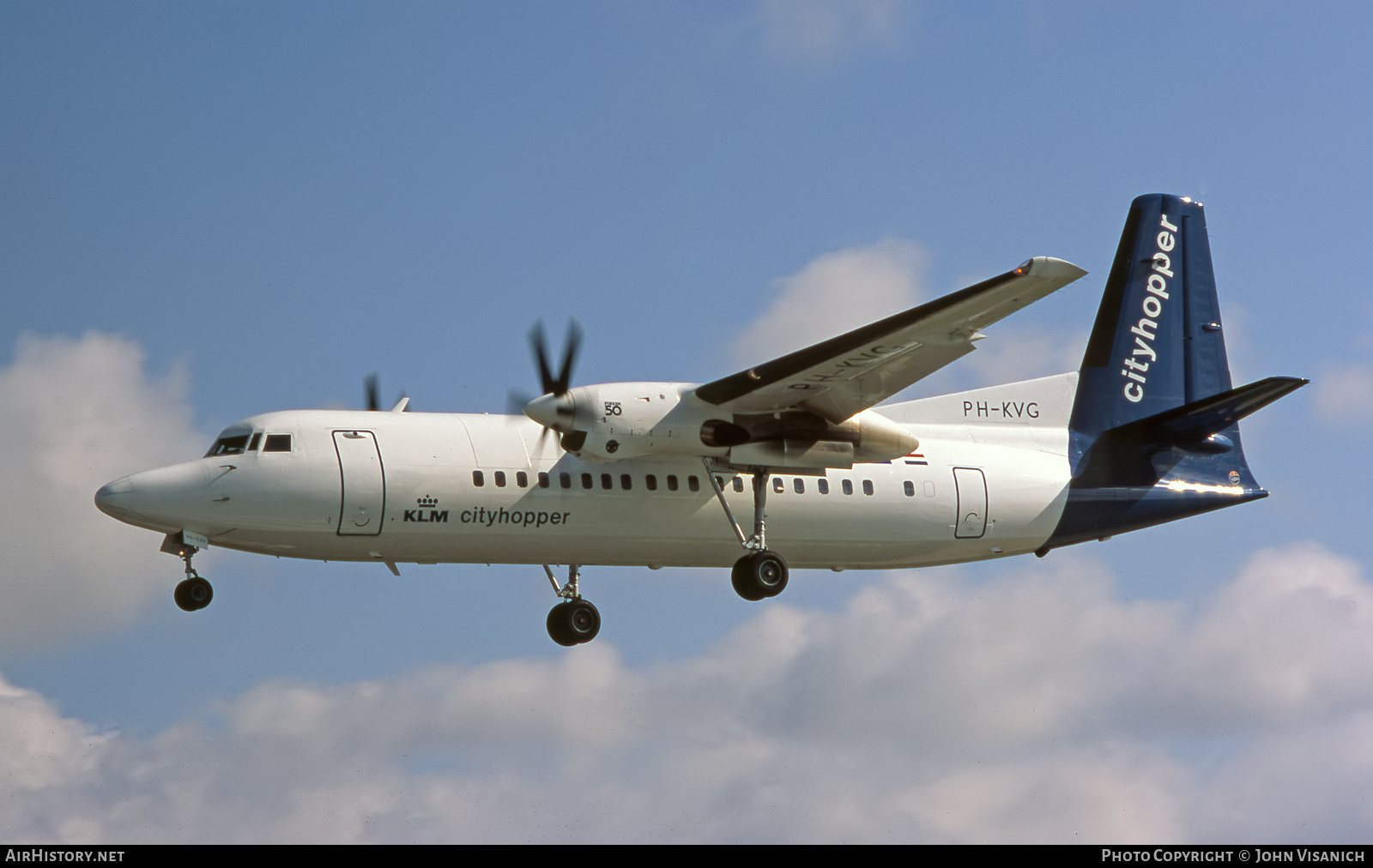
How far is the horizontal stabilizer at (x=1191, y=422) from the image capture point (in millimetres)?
21969

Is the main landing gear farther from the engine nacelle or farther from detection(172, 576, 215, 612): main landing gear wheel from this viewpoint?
detection(172, 576, 215, 612): main landing gear wheel

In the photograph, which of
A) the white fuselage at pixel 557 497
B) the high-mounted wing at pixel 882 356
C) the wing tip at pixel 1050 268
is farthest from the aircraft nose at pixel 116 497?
the wing tip at pixel 1050 268

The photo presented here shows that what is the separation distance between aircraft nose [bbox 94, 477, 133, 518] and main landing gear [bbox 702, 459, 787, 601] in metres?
7.12

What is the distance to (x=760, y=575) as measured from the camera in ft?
66.6

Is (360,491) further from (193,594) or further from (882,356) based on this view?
(882,356)

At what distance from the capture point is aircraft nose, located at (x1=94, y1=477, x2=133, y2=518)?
60.7 ft

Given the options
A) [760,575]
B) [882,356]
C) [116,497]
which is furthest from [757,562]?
[116,497]

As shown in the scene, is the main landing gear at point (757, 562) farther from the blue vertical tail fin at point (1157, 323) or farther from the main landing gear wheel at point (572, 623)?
the blue vertical tail fin at point (1157, 323)

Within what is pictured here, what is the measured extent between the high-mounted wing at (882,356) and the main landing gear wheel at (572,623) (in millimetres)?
4323

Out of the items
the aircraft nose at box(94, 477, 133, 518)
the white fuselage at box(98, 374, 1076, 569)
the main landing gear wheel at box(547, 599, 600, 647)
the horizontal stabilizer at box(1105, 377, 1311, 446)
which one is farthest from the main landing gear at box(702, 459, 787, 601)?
the aircraft nose at box(94, 477, 133, 518)

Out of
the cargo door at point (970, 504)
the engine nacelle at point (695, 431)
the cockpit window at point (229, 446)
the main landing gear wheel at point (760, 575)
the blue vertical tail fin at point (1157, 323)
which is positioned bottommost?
the main landing gear wheel at point (760, 575)
